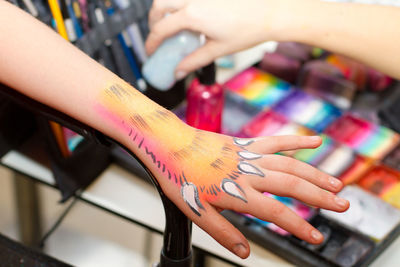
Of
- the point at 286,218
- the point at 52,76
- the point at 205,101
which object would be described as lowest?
the point at 205,101

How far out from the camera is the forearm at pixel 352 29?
0.66 meters

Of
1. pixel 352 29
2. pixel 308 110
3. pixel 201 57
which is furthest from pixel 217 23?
pixel 308 110

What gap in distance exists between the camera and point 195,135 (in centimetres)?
47

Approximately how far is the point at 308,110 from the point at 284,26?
24cm

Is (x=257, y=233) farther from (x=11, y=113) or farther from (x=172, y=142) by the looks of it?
(x=11, y=113)

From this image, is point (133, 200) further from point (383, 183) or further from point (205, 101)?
point (383, 183)

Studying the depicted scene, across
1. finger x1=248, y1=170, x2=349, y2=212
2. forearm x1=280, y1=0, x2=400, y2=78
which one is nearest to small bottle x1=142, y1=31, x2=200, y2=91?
forearm x1=280, y1=0, x2=400, y2=78

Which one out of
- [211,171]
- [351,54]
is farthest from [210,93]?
[211,171]

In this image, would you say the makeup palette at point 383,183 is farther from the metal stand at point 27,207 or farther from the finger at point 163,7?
the metal stand at point 27,207

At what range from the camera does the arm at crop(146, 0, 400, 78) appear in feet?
2.18

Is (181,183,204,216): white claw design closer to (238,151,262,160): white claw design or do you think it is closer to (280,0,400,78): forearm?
(238,151,262,160): white claw design

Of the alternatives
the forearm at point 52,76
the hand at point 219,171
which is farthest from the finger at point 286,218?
the forearm at point 52,76

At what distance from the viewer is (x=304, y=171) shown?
43 centimetres

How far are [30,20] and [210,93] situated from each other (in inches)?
13.6
